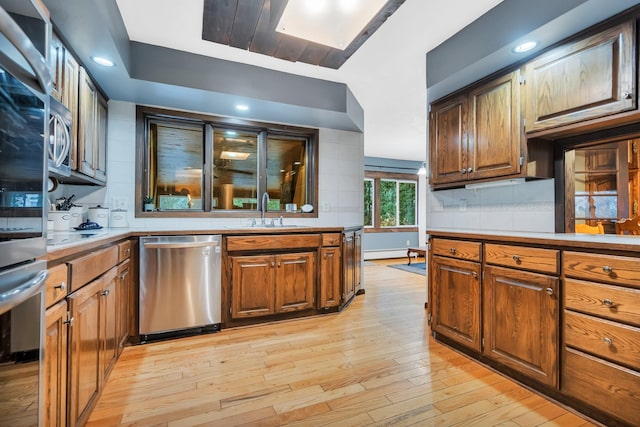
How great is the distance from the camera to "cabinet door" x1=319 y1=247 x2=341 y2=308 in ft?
9.97

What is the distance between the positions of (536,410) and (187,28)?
328 centimetres

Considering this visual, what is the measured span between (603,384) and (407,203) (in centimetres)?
616

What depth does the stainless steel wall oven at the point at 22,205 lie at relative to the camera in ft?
2.51

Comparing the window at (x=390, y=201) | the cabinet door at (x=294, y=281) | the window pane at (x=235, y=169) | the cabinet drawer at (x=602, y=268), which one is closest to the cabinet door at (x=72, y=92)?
the window pane at (x=235, y=169)

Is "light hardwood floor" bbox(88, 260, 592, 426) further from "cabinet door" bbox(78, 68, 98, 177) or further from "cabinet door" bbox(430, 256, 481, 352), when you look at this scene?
"cabinet door" bbox(78, 68, 98, 177)

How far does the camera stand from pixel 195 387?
5.91ft

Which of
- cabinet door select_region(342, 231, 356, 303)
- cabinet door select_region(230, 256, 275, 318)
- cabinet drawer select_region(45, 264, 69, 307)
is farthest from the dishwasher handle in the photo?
cabinet door select_region(342, 231, 356, 303)

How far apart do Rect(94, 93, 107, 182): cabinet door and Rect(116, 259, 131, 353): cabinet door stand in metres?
0.89

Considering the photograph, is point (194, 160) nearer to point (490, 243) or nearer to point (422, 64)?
point (422, 64)

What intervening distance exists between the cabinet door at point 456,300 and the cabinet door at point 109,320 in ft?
7.34

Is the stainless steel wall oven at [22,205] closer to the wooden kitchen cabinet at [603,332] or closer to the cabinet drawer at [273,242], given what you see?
the cabinet drawer at [273,242]

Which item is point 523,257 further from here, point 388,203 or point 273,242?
point 388,203

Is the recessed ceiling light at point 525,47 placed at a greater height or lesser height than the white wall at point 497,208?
greater

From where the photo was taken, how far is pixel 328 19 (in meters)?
1.72
